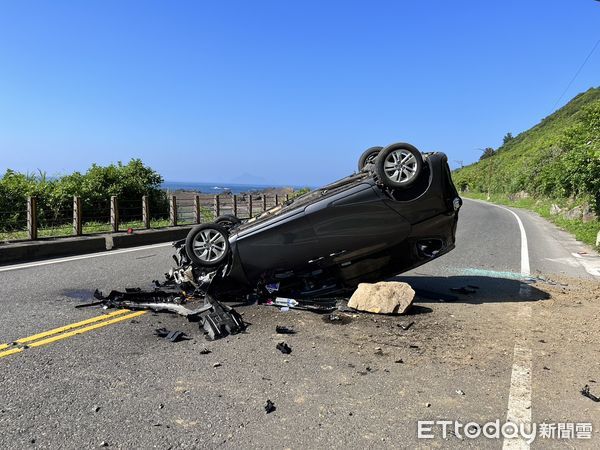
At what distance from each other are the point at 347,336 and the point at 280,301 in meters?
1.48

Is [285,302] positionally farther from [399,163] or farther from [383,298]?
[399,163]

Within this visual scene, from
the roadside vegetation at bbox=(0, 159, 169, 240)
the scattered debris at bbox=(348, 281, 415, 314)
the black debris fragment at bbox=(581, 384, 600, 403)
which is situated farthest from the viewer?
the roadside vegetation at bbox=(0, 159, 169, 240)

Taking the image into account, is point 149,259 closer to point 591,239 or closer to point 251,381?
point 251,381

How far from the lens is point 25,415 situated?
345cm

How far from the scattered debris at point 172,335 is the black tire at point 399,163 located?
312 centimetres

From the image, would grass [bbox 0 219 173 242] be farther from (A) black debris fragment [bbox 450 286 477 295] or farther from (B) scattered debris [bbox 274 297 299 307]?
(A) black debris fragment [bbox 450 286 477 295]

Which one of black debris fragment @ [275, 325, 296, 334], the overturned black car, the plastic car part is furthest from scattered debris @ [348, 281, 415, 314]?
the plastic car part

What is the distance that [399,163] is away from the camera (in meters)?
6.44

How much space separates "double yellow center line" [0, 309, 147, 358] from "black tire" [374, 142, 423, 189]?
355 centimetres

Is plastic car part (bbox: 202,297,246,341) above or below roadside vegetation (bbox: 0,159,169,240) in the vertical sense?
below

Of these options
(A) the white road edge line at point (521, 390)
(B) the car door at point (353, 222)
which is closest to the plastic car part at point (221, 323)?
(B) the car door at point (353, 222)

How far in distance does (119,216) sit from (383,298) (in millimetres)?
12618

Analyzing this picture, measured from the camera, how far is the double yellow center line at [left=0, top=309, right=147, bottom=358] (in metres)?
4.79

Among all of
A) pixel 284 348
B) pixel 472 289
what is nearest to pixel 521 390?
pixel 284 348
